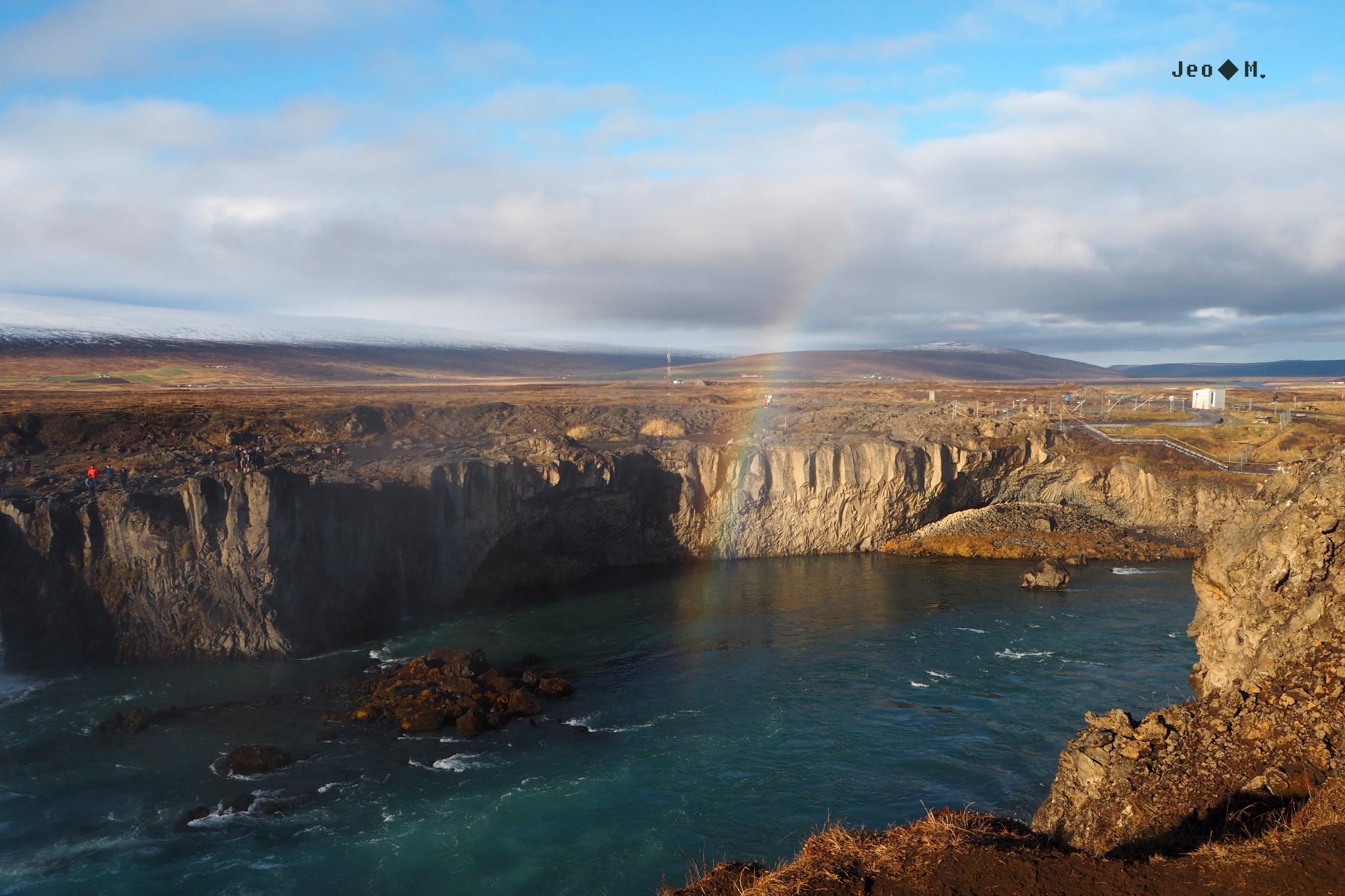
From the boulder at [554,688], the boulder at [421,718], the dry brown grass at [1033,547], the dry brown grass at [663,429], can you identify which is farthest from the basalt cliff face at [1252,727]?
the dry brown grass at [663,429]

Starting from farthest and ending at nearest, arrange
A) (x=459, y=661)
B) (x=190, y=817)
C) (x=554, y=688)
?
1. (x=459, y=661)
2. (x=554, y=688)
3. (x=190, y=817)

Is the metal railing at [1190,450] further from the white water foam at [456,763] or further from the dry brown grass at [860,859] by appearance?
the dry brown grass at [860,859]

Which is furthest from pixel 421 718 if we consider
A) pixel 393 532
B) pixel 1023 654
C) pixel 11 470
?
pixel 11 470

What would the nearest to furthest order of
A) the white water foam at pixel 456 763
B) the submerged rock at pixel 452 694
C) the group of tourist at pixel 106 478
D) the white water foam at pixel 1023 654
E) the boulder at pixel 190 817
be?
1. the boulder at pixel 190 817
2. the white water foam at pixel 456 763
3. the submerged rock at pixel 452 694
4. the white water foam at pixel 1023 654
5. the group of tourist at pixel 106 478

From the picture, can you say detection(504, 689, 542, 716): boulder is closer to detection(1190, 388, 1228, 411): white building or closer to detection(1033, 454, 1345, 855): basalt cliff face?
detection(1033, 454, 1345, 855): basalt cliff face

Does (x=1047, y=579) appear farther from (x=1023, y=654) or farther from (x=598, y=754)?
(x=598, y=754)

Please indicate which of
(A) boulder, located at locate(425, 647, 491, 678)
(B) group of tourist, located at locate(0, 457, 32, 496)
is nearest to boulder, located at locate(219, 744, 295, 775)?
(A) boulder, located at locate(425, 647, 491, 678)
